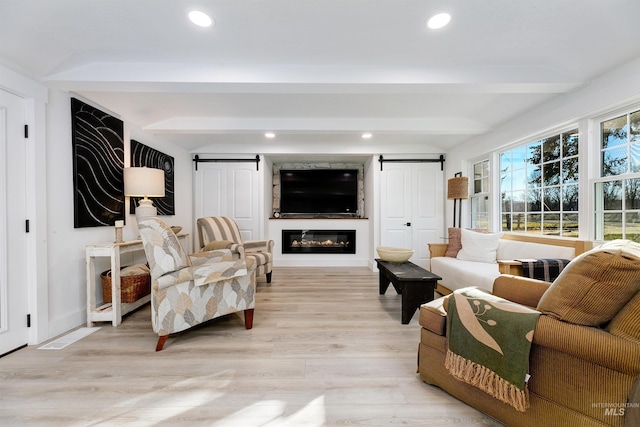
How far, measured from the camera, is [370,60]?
197 cm

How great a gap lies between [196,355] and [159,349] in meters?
0.30

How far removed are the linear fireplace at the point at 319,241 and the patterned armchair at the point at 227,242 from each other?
3.41 ft

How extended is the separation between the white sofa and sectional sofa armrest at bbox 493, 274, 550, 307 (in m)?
0.64

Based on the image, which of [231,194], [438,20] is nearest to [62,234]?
[231,194]

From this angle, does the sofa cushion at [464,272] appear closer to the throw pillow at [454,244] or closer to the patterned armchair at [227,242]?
the throw pillow at [454,244]

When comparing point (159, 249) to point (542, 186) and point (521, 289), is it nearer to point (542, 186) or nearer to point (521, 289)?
point (521, 289)

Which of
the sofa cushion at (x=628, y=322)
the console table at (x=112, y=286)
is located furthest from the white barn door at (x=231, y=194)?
the sofa cushion at (x=628, y=322)

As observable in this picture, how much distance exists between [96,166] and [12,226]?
81cm

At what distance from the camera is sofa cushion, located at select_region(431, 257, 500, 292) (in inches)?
95.3

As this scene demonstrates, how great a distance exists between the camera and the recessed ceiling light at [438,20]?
1.54 metres

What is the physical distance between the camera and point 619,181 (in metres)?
2.09

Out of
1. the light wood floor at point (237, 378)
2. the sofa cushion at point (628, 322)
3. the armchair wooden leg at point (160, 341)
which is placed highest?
the sofa cushion at point (628, 322)

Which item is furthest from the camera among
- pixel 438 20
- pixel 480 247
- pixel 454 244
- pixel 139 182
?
pixel 454 244

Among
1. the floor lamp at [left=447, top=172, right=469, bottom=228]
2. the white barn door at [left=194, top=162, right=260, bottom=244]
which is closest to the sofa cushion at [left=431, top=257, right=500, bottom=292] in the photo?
the floor lamp at [left=447, top=172, right=469, bottom=228]
